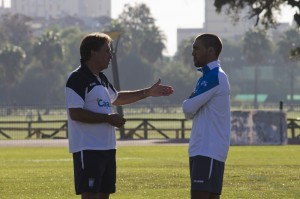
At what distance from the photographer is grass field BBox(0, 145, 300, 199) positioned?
1792 centimetres

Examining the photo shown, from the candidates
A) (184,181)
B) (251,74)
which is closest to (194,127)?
(184,181)

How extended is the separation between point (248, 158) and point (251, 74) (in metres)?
143

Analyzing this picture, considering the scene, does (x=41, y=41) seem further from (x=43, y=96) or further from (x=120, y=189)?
(x=120, y=189)

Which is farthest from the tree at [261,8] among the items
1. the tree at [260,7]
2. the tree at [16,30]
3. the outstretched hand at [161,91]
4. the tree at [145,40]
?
the tree at [16,30]

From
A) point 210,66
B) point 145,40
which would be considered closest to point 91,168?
point 210,66

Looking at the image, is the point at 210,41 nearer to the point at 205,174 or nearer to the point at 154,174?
the point at 205,174

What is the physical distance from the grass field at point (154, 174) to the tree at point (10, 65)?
9570 centimetres

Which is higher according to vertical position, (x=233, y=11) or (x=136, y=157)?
(x=233, y=11)

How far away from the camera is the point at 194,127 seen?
10375 millimetres

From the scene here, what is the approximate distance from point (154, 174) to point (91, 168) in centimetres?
1237

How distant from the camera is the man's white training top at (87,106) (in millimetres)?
10375

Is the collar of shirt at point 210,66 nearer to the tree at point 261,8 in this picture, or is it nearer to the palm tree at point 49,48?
the tree at point 261,8

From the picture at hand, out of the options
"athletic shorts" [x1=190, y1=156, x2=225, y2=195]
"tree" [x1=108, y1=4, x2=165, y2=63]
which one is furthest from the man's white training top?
"tree" [x1=108, y1=4, x2=165, y2=63]

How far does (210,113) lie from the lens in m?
10.3
